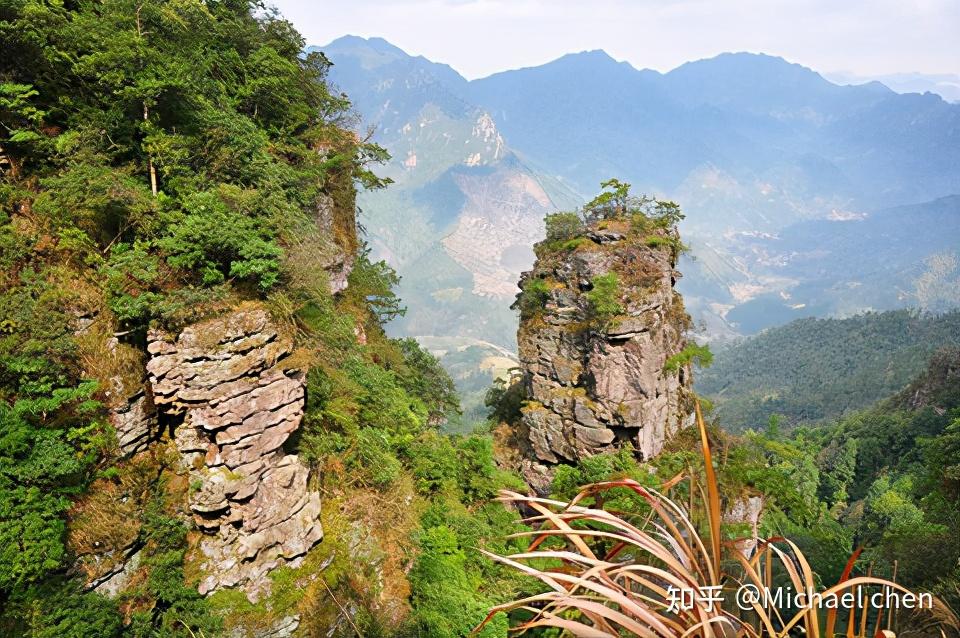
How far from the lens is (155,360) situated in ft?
28.2

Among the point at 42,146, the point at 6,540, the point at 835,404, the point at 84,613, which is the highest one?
the point at 42,146

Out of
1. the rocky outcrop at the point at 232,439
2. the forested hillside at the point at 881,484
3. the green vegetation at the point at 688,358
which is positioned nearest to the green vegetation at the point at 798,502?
the forested hillside at the point at 881,484

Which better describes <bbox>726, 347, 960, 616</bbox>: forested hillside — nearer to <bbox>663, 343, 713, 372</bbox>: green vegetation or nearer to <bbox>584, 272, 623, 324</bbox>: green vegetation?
<bbox>663, 343, 713, 372</bbox>: green vegetation

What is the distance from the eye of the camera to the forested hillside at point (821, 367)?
9638 centimetres

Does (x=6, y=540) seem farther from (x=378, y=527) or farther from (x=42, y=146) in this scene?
(x=42, y=146)

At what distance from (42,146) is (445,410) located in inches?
716

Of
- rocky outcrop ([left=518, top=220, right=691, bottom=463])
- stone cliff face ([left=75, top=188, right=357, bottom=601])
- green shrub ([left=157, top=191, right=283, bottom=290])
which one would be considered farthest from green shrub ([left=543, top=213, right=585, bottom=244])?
stone cliff face ([left=75, top=188, right=357, bottom=601])

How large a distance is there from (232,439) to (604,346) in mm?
14799

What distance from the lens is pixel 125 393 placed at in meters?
8.54

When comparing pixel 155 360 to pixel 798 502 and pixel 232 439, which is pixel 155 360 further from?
pixel 798 502


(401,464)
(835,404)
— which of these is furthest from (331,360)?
(835,404)

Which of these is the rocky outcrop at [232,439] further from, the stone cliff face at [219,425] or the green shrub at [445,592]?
the green shrub at [445,592]

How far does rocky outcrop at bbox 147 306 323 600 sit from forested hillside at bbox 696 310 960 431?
302 ft

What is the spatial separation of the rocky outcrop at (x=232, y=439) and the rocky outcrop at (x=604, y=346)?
1328 centimetres
